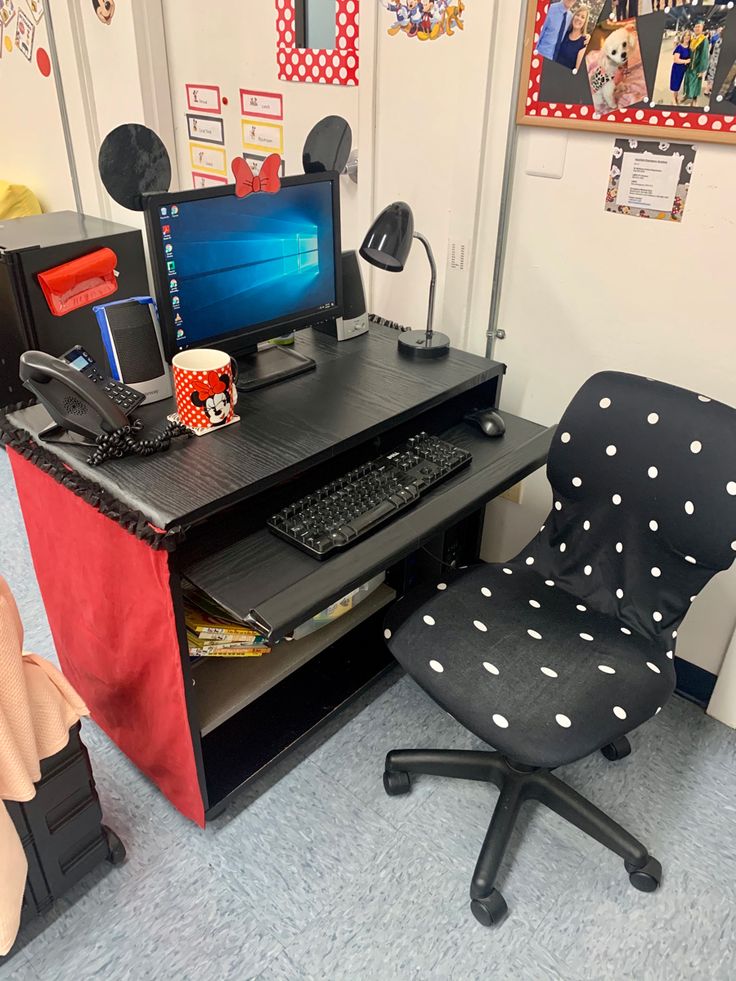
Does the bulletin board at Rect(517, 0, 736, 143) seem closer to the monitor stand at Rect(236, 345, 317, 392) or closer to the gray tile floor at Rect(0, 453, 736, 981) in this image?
the monitor stand at Rect(236, 345, 317, 392)

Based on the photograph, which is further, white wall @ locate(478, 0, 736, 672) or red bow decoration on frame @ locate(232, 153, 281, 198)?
white wall @ locate(478, 0, 736, 672)

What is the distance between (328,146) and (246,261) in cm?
41

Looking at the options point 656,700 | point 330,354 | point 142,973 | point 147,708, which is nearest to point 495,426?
point 330,354

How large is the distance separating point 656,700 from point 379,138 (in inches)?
58.5

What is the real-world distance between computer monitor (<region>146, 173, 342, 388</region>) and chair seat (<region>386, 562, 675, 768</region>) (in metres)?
0.62

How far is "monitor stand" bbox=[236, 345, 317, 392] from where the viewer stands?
156cm

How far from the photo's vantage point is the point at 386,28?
1.76m

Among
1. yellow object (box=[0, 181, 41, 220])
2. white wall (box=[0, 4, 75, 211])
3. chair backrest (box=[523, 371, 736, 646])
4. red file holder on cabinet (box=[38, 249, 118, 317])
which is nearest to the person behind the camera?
chair backrest (box=[523, 371, 736, 646])

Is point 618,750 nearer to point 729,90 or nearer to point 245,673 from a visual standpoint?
point 245,673

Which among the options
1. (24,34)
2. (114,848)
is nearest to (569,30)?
(114,848)

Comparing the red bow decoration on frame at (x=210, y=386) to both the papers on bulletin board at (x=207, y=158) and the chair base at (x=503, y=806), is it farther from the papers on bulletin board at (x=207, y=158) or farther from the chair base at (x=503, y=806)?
the papers on bulletin board at (x=207, y=158)

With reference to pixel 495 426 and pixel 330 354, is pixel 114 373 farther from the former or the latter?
pixel 495 426

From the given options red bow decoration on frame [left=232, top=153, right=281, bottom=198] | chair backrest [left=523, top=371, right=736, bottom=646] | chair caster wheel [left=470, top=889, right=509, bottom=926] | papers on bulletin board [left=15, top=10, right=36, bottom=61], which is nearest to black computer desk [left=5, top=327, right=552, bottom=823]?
chair backrest [left=523, top=371, right=736, bottom=646]

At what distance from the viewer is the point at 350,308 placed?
1.79 metres
